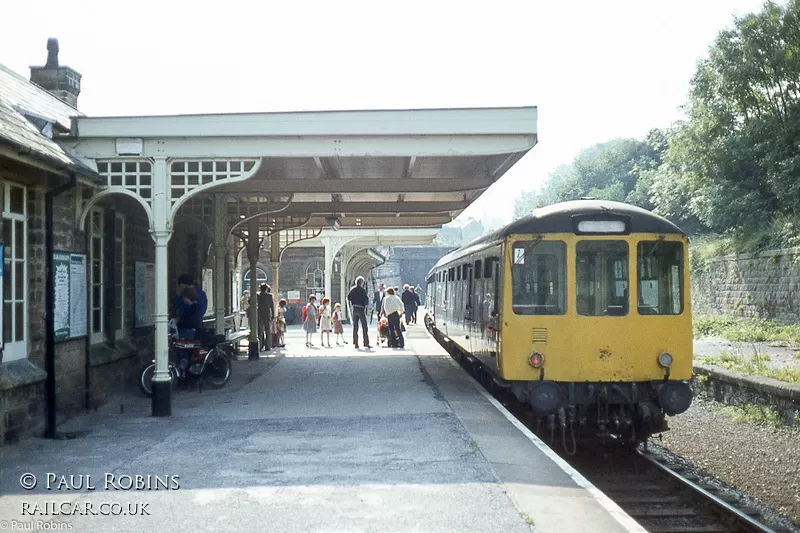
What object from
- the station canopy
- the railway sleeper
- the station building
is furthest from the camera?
the station canopy

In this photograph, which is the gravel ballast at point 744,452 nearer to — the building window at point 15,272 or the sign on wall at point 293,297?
the building window at point 15,272

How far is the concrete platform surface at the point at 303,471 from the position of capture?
5.61m

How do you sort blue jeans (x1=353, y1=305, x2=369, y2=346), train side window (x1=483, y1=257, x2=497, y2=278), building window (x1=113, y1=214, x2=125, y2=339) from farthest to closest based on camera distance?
blue jeans (x1=353, y1=305, x2=369, y2=346), building window (x1=113, y1=214, x2=125, y2=339), train side window (x1=483, y1=257, x2=497, y2=278)

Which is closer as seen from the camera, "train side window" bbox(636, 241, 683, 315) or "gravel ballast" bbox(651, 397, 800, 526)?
"gravel ballast" bbox(651, 397, 800, 526)

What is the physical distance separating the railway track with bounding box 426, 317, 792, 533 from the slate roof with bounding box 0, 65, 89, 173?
5.84 m

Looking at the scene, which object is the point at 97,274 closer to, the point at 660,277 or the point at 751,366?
the point at 660,277

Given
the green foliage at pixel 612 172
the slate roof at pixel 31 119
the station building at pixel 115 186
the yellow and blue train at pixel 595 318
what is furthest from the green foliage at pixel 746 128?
the green foliage at pixel 612 172

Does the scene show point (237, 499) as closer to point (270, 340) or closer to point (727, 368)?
point (727, 368)

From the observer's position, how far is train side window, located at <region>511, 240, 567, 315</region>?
9656mm

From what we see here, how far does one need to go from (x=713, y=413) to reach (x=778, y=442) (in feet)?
9.09

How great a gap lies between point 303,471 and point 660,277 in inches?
183

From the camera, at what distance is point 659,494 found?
8.94m

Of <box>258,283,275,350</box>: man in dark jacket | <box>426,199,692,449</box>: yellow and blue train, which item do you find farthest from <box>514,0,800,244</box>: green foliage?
<box>426,199,692,449</box>: yellow and blue train

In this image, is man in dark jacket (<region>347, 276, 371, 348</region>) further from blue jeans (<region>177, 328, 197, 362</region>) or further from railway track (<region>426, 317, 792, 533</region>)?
railway track (<region>426, 317, 792, 533</region>)
